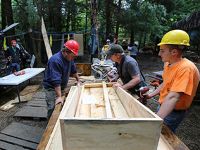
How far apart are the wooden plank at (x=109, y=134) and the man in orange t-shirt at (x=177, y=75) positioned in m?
0.64

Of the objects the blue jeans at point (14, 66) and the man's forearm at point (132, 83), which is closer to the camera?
the man's forearm at point (132, 83)

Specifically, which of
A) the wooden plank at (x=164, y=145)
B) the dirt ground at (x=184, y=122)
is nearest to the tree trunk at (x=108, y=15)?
the dirt ground at (x=184, y=122)

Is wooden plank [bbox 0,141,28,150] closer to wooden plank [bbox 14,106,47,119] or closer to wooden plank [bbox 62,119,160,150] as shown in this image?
wooden plank [bbox 14,106,47,119]

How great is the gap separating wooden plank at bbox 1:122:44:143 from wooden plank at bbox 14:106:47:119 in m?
0.60

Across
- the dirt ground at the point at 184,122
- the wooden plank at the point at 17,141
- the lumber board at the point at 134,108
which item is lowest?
the dirt ground at the point at 184,122

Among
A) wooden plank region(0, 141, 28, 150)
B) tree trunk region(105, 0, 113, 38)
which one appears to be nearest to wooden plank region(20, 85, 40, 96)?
wooden plank region(0, 141, 28, 150)

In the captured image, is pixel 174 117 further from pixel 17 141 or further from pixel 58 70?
pixel 17 141

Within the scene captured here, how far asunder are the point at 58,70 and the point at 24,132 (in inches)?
78.7

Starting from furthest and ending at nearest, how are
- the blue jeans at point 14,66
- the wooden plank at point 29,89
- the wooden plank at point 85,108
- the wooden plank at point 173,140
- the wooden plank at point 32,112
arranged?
1. the blue jeans at point 14,66
2. the wooden plank at point 29,89
3. the wooden plank at point 32,112
4. the wooden plank at point 85,108
5. the wooden plank at point 173,140

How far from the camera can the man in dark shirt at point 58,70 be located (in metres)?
4.39

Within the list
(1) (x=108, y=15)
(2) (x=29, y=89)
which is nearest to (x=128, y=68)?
(2) (x=29, y=89)

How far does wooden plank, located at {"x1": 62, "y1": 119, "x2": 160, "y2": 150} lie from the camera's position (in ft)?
6.65

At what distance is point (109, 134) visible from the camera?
207 centimetres

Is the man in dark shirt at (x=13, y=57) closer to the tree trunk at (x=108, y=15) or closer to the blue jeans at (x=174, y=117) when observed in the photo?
the tree trunk at (x=108, y=15)
